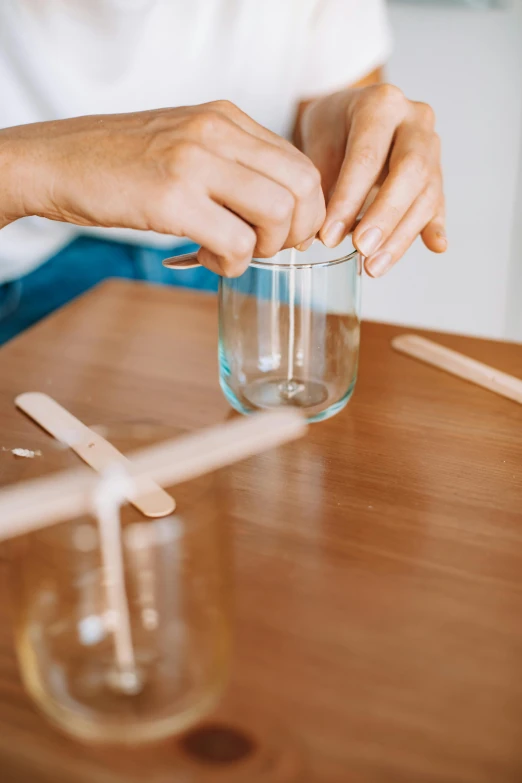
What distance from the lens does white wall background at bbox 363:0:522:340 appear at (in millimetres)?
1319

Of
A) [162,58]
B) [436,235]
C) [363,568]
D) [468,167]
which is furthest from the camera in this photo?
[468,167]

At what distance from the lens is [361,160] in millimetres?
543

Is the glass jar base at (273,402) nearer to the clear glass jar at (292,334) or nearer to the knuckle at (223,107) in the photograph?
the clear glass jar at (292,334)

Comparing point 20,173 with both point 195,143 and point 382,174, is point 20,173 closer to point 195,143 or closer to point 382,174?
point 195,143

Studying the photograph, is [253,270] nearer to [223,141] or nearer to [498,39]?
[223,141]

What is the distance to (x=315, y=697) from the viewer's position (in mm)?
312

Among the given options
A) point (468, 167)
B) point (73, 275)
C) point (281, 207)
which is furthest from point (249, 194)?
point (468, 167)

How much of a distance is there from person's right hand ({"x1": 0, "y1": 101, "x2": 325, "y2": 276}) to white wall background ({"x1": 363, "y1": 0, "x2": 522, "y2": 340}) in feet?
3.36

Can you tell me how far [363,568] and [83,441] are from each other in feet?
0.60

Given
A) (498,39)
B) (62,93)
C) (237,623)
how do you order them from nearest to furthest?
(237,623)
(62,93)
(498,39)

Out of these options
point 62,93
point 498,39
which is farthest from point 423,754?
point 498,39

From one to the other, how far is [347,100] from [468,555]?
413mm

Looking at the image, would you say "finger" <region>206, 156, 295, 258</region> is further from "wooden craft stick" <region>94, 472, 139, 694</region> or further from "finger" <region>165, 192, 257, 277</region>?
"wooden craft stick" <region>94, 472, 139, 694</region>

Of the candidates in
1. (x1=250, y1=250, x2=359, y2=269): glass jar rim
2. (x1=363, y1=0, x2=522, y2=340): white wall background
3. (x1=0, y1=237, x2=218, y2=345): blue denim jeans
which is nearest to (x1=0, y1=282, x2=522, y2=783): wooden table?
(x1=250, y1=250, x2=359, y2=269): glass jar rim
